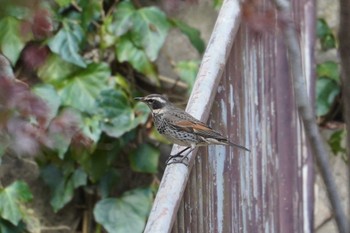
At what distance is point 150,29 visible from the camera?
5.67 meters

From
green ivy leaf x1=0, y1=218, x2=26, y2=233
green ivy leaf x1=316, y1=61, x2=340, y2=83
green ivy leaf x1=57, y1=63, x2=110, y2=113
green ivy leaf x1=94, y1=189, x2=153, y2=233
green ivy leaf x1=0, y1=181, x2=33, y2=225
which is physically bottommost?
green ivy leaf x1=0, y1=218, x2=26, y2=233

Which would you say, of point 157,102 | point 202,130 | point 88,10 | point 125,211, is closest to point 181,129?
point 157,102

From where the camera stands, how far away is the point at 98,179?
566 cm

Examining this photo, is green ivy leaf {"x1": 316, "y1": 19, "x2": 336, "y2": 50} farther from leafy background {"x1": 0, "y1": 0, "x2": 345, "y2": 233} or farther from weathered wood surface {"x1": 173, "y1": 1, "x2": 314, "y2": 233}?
weathered wood surface {"x1": 173, "y1": 1, "x2": 314, "y2": 233}

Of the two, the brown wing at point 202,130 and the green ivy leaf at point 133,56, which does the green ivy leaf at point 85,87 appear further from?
the brown wing at point 202,130

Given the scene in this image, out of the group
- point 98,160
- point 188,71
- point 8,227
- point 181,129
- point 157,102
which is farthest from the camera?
point 188,71

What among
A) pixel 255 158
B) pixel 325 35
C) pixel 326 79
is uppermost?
pixel 255 158

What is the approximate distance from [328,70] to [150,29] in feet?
3.45

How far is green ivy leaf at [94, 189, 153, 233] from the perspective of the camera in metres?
5.49

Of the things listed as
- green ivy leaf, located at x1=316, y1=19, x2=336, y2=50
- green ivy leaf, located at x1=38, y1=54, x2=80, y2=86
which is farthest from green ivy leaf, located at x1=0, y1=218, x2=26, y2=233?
green ivy leaf, located at x1=316, y1=19, x2=336, y2=50

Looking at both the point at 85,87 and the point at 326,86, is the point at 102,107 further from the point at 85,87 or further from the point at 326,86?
the point at 326,86

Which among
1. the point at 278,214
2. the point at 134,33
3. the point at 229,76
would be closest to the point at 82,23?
the point at 134,33

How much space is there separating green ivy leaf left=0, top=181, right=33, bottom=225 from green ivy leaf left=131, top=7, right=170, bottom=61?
101cm

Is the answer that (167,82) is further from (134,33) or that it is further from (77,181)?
(77,181)
